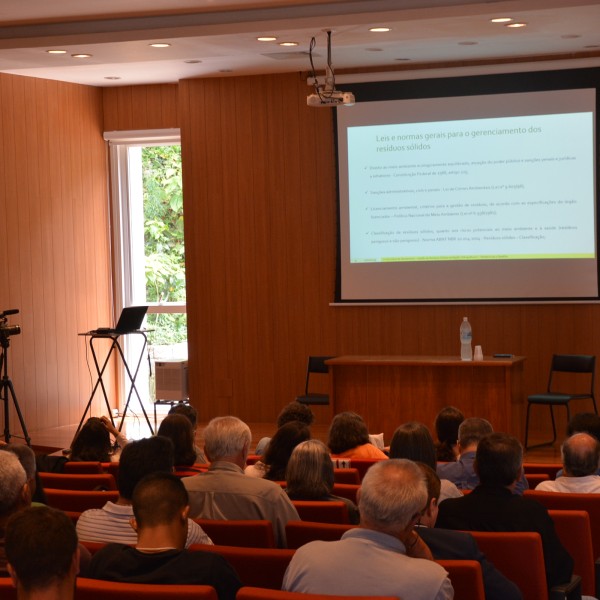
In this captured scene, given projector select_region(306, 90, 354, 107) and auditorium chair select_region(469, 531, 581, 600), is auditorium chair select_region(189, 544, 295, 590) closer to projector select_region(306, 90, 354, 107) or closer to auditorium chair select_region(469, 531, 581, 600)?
auditorium chair select_region(469, 531, 581, 600)

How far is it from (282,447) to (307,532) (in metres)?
1.23

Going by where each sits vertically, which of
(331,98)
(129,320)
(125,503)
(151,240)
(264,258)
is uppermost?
(331,98)

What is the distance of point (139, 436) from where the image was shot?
9336mm

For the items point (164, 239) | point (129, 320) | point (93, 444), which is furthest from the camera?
point (164, 239)

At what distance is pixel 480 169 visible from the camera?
29.6ft

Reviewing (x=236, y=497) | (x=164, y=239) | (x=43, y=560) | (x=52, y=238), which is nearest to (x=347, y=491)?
(x=236, y=497)

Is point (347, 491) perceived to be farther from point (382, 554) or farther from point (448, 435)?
point (382, 554)

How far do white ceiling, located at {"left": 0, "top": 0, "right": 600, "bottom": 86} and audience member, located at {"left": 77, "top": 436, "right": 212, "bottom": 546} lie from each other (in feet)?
13.7

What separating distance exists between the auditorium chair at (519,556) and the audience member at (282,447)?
144 centimetres

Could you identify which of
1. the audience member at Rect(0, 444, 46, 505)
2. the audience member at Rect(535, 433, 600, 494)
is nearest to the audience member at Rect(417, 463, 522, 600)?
the audience member at Rect(535, 433, 600, 494)

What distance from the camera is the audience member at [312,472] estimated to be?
3789mm

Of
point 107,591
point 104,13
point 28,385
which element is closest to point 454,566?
point 107,591

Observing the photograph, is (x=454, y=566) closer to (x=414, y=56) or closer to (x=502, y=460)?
(x=502, y=460)

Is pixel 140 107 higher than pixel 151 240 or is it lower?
higher
